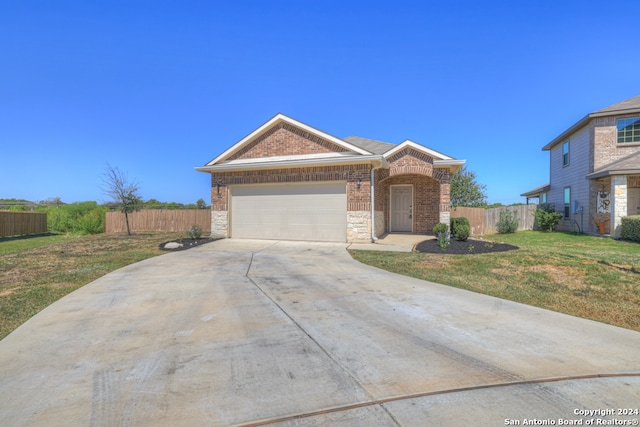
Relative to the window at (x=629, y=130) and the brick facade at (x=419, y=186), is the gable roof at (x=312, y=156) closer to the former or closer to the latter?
the brick facade at (x=419, y=186)

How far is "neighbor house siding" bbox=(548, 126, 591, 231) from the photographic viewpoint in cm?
1681

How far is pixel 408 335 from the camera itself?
3.68m

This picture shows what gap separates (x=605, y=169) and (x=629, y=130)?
2.86 meters

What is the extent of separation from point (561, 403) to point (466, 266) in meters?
6.06

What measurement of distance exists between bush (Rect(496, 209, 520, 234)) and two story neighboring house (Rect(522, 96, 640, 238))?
316 cm

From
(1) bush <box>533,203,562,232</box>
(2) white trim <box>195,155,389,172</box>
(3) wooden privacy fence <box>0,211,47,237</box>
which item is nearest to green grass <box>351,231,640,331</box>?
(2) white trim <box>195,155,389,172</box>

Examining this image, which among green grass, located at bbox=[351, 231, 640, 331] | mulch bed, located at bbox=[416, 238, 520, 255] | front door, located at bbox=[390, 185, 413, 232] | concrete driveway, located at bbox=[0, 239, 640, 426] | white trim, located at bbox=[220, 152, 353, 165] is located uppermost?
white trim, located at bbox=[220, 152, 353, 165]

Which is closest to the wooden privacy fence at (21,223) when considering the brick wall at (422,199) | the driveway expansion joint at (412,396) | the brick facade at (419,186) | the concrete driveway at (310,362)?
the concrete driveway at (310,362)

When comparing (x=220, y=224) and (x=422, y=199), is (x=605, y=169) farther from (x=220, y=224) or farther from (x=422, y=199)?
(x=220, y=224)

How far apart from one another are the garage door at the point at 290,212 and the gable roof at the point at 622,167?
12.2 meters

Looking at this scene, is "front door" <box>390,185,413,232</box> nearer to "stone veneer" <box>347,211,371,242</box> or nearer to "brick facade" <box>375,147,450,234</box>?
"brick facade" <box>375,147,450,234</box>

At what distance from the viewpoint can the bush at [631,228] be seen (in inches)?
513

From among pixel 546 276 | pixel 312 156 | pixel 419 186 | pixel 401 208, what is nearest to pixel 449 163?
pixel 419 186

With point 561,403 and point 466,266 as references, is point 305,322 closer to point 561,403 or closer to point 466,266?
point 561,403
